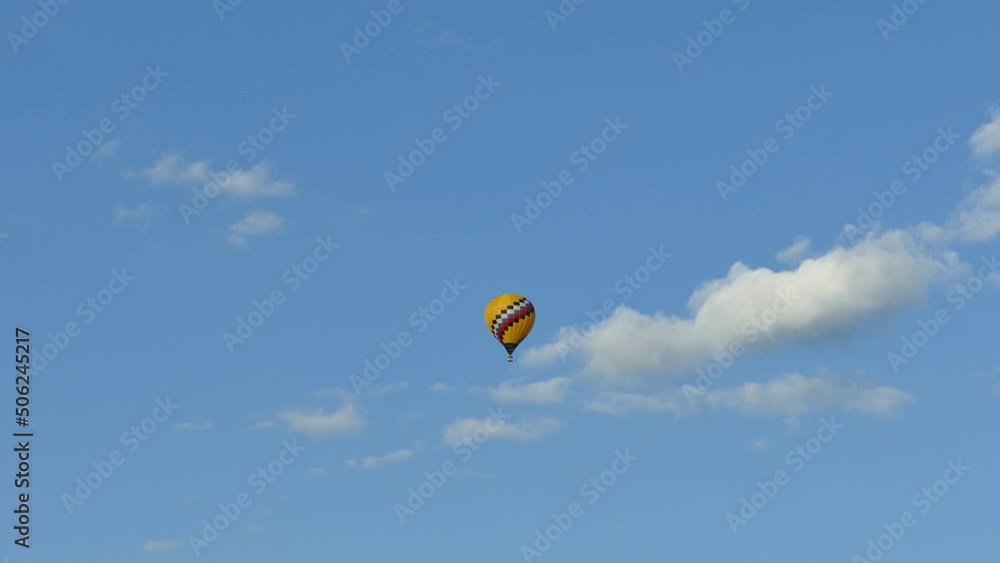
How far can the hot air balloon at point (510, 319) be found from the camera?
162 metres

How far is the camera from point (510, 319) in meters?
162

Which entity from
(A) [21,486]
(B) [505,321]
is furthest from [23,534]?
(B) [505,321]

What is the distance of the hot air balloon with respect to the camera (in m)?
162

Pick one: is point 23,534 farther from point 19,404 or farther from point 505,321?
point 505,321

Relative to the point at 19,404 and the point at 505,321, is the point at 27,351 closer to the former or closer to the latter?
the point at 19,404

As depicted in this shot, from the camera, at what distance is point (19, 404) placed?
118 metres

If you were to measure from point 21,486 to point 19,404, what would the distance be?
551cm

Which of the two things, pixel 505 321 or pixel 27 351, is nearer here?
pixel 27 351

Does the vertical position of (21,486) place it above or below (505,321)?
below

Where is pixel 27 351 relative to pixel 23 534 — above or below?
above

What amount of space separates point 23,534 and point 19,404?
8348mm

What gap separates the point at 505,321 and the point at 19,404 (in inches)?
2146

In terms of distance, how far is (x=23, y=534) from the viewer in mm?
117312

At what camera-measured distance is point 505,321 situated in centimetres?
16188
